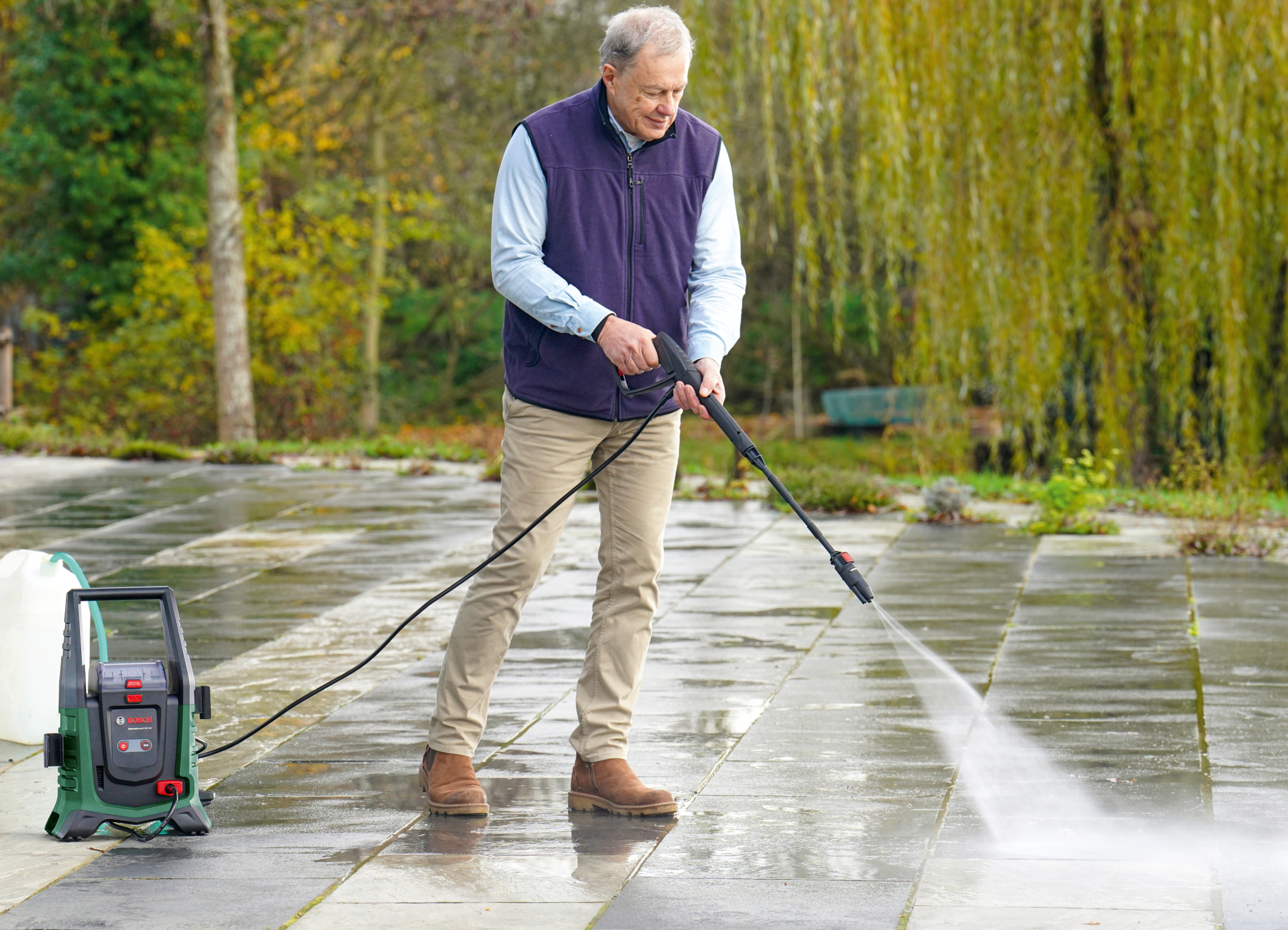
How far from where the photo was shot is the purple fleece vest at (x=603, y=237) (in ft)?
13.5

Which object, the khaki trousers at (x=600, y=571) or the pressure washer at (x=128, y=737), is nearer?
the pressure washer at (x=128, y=737)

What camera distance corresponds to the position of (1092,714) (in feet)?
16.7

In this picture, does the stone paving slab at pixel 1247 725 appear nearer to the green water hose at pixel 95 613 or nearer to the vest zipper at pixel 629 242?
the vest zipper at pixel 629 242

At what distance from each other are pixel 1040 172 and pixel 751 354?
1430cm

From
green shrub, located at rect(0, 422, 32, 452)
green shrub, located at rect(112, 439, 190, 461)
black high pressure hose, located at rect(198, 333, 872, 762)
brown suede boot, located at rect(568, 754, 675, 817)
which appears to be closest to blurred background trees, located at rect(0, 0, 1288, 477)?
green shrub, located at rect(0, 422, 32, 452)

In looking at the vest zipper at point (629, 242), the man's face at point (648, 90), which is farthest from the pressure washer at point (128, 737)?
the man's face at point (648, 90)

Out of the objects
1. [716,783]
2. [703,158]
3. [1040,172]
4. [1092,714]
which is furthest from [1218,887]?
[1040,172]

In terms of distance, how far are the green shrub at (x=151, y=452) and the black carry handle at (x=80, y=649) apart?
10.1 meters

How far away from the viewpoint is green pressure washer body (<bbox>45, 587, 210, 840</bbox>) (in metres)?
3.86

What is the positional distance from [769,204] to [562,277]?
51.9ft

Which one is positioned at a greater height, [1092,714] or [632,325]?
[632,325]

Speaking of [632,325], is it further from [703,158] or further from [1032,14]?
[1032,14]

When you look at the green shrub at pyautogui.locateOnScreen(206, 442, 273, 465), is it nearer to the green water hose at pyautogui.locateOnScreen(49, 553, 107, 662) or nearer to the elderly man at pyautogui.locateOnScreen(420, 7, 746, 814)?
the green water hose at pyautogui.locateOnScreen(49, 553, 107, 662)

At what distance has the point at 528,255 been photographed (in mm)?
4062
